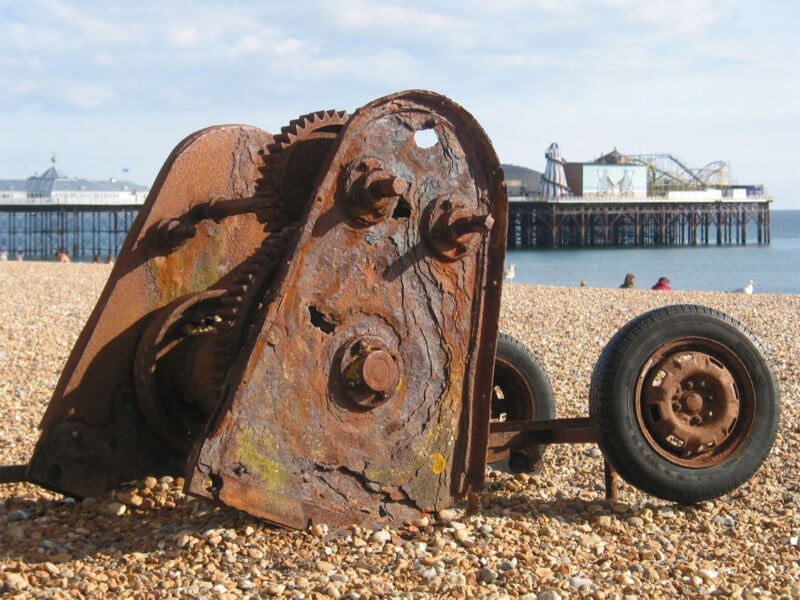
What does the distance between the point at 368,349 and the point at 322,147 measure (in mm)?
1036

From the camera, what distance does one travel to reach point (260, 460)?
172 inches

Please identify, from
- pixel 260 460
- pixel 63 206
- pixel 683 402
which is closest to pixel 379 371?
pixel 260 460

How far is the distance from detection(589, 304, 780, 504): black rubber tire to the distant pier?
234 feet

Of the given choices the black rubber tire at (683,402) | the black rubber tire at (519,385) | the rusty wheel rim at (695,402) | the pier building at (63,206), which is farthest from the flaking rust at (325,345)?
the pier building at (63,206)

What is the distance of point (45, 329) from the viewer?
46.6 feet

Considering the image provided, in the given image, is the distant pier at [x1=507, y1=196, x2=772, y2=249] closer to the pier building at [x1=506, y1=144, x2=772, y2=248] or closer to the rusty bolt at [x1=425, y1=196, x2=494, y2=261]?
the pier building at [x1=506, y1=144, x2=772, y2=248]

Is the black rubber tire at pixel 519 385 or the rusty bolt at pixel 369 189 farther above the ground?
the rusty bolt at pixel 369 189

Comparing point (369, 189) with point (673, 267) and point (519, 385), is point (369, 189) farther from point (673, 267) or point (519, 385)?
point (673, 267)

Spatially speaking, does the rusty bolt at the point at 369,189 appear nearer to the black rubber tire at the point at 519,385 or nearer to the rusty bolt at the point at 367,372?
the rusty bolt at the point at 367,372

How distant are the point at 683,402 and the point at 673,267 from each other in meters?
58.4

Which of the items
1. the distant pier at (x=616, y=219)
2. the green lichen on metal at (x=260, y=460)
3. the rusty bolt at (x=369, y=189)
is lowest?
the green lichen on metal at (x=260, y=460)

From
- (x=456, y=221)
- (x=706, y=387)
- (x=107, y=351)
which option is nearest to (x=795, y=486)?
(x=706, y=387)

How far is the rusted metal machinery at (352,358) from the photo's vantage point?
4.50m

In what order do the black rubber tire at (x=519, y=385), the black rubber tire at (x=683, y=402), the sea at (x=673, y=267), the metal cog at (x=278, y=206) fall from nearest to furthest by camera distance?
1. the metal cog at (x=278, y=206)
2. the black rubber tire at (x=683, y=402)
3. the black rubber tire at (x=519, y=385)
4. the sea at (x=673, y=267)
